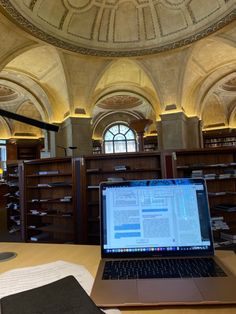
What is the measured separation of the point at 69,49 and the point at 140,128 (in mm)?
2990

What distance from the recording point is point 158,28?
23.4ft

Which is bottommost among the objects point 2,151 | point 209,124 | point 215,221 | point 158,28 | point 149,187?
point 215,221

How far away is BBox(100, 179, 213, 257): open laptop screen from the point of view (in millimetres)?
1147

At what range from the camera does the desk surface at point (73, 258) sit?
76 centimetres

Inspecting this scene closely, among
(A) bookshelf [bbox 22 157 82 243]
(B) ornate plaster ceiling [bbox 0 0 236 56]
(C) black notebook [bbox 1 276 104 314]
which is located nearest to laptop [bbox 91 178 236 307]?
(C) black notebook [bbox 1 276 104 314]

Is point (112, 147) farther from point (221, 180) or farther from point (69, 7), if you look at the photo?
point (221, 180)

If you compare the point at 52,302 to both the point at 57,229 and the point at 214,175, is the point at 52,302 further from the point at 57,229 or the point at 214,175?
the point at 57,229

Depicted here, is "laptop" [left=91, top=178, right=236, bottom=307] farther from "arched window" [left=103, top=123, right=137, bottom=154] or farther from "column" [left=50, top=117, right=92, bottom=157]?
"arched window" [left=103, top=123, right=137, bottom=154]

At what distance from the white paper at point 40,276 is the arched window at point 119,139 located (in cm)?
1458

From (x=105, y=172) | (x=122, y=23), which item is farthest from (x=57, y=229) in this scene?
(x=122, y=23)

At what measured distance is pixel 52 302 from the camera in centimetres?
72

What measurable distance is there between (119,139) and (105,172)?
35.2 feet

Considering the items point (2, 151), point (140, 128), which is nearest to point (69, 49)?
point (140, 128)

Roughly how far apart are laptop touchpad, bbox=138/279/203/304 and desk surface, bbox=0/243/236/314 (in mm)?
25
